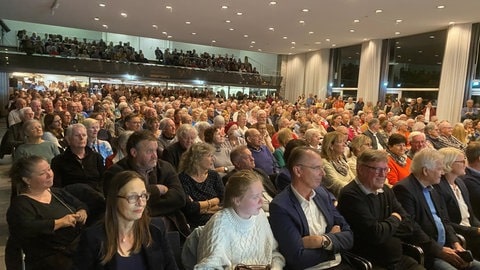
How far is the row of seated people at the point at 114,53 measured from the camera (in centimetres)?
1633

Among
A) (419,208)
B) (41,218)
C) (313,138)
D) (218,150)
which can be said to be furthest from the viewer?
(313,138)

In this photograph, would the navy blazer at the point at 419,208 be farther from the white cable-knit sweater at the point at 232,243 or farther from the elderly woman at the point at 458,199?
the white cable-knit sweater at the point at 232,243

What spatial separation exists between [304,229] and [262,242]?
0.31m

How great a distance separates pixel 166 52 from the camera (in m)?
20.2

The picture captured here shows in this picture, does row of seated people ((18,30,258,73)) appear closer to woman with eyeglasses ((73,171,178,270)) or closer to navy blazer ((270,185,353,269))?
woman with eyeglasses ((73,171,178,270))

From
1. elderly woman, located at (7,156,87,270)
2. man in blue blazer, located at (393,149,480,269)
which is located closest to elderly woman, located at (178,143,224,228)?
elderly woman, located at (7,156,87,270)

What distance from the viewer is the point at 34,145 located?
395 cm

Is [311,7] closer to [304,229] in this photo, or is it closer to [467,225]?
[467,225]

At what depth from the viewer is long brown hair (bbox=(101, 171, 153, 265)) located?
1753mm

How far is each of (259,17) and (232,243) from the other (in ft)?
39.1

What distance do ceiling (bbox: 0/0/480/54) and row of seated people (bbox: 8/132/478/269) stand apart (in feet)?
28.9

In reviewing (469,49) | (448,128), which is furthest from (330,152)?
(469,49)

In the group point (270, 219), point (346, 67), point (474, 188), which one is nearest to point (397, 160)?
point (474, 188)

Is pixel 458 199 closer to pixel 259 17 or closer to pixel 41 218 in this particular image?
pixel 41 218
